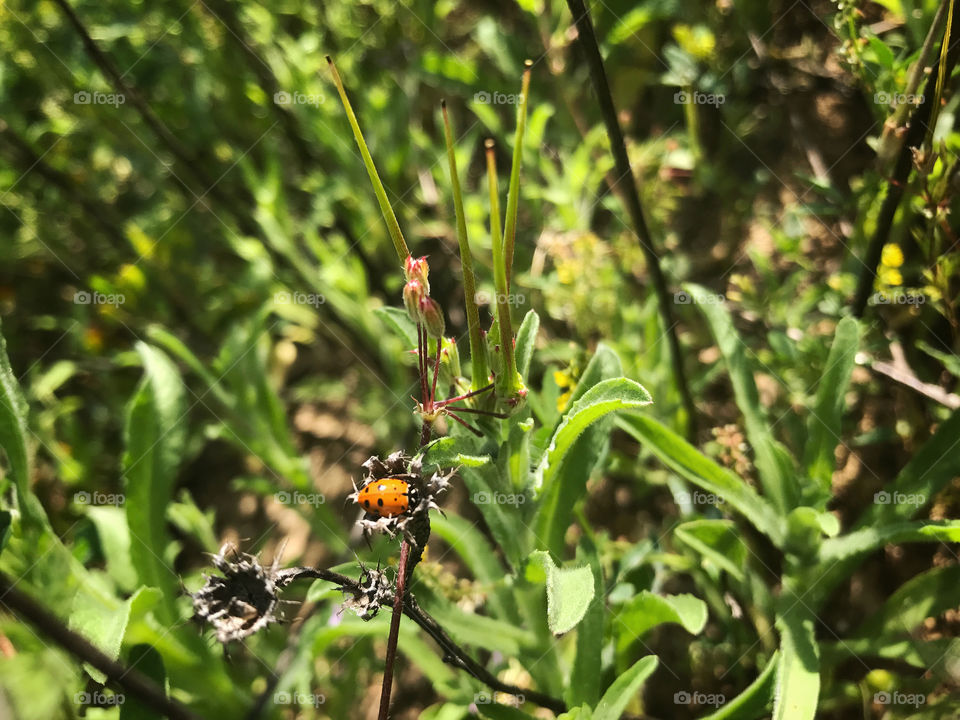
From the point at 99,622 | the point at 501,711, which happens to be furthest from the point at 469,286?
the point at 99,622

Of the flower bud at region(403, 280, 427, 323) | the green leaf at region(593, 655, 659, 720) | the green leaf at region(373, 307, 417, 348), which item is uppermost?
the flower bud at region(403, 280, 427, 323)

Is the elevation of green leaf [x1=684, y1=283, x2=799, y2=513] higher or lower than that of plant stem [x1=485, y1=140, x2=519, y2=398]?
lower

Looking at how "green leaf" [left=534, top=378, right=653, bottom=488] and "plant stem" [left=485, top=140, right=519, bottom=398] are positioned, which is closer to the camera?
"plant stem" [left=485, top=140, right=519, bottom=398]
